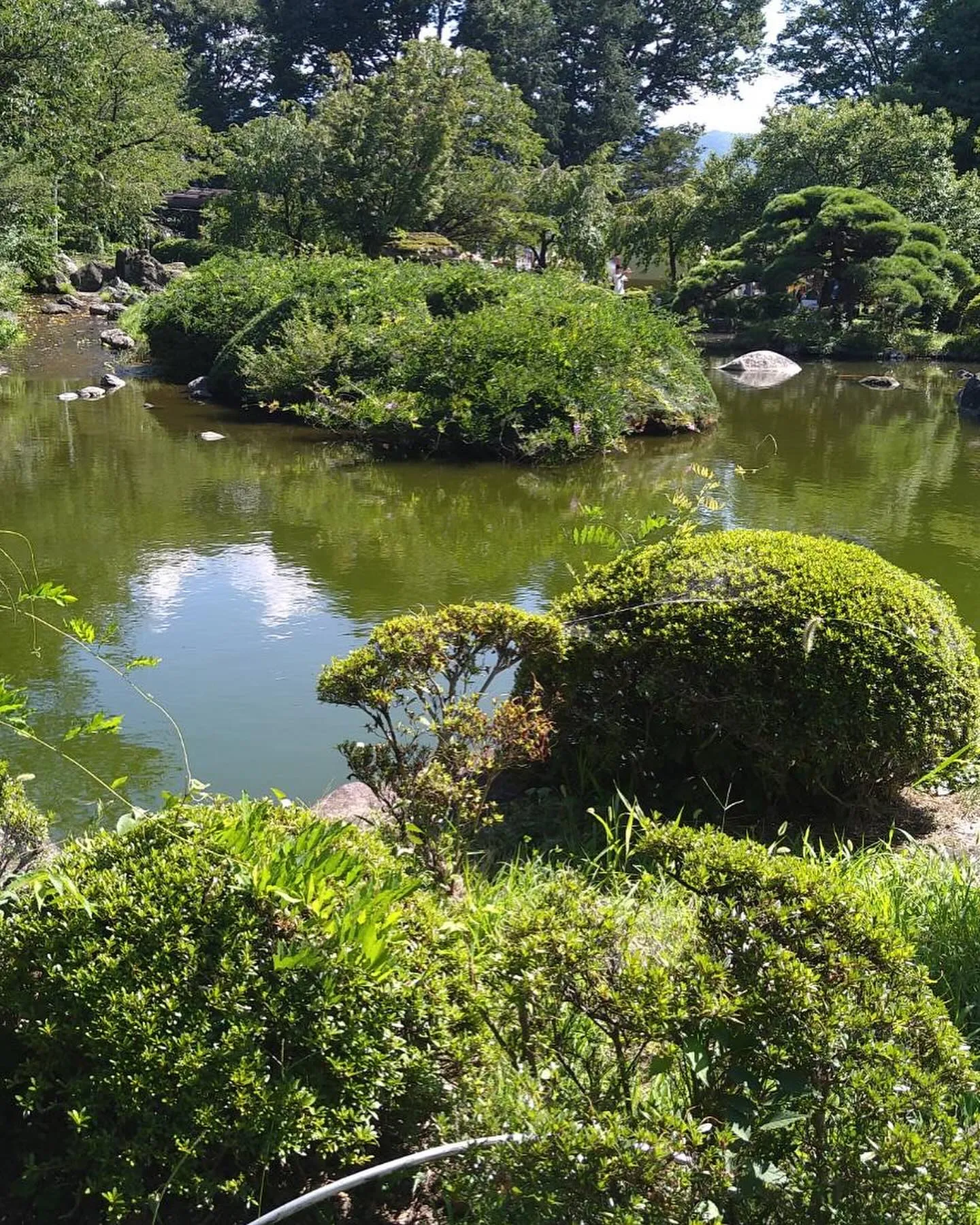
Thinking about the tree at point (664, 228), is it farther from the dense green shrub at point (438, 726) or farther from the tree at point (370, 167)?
the dense green shrub at point (438, 726)

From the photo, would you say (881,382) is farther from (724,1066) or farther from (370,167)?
(724,1066)

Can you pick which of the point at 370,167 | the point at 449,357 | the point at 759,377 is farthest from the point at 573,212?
the point at 449,357

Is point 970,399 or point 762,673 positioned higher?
point 762,673

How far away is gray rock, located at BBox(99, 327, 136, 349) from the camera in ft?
61.2

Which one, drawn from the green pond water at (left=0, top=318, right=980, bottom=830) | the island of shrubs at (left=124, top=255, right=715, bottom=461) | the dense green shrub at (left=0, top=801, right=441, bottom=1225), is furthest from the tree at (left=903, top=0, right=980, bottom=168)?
the dense green shrub at (left=0, top=801, right=441, bottom=1225)

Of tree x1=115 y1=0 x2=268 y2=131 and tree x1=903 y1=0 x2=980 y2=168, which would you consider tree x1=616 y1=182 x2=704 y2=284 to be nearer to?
tree x1=903 y1=0 x2=980 y2=168

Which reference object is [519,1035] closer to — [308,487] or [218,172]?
[308,487]

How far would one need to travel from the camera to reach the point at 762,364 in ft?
64.6

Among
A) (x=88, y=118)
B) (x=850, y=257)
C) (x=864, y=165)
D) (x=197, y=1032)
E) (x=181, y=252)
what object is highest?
(x=864, y=165)

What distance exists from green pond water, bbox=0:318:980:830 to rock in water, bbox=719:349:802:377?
492 cm

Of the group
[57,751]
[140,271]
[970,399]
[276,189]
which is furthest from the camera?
[140,271]

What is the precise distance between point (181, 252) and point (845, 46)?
26.8 meters

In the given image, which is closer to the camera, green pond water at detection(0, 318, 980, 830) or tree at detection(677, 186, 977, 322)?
green pond water at detection(0, 318, 980, 830)

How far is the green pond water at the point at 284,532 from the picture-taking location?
4.87 meters
